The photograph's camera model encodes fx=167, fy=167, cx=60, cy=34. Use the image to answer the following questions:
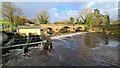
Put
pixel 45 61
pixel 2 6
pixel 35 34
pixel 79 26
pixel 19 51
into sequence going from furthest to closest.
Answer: pixel 79 26
pixel 2 6
pixel 35 34
pixel 19 51
pixel 45 61

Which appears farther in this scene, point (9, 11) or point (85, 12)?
point (85, 12)

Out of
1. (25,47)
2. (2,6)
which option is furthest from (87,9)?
(25,47)

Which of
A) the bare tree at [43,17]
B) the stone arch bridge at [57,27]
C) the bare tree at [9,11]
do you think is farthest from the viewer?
the bare tree at [43,17]

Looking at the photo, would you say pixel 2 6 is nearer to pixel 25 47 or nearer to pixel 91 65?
pixel 25 47

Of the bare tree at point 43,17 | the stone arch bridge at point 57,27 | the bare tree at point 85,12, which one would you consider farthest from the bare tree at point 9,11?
the bare tree at point 85,12

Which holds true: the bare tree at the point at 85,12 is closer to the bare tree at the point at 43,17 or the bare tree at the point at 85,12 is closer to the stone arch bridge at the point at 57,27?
the stone arch bridge at the point at 57,27

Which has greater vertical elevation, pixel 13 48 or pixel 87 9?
pixel 87 9

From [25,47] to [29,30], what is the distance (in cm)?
1223

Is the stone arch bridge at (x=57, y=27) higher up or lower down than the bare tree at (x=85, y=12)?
lower down

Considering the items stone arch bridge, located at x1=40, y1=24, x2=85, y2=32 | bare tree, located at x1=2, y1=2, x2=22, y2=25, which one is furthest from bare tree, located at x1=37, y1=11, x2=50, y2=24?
bare tree, located at x1=2, y1=2, x2=22, y2=25

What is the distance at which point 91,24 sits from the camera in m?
75.8

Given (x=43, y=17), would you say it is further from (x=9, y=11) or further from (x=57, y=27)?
(x=9, y=11)

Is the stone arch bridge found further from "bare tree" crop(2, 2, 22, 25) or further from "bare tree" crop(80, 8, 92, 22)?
"bare tree" crop(2, 2, 22, 25)

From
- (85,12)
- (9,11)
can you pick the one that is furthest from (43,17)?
(9,11)
